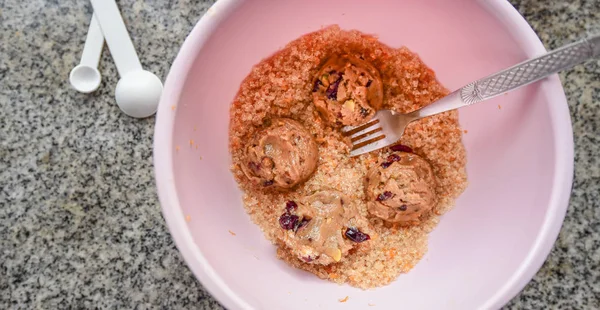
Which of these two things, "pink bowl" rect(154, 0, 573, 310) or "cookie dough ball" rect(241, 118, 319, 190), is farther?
"cookie dough ball" rect(241, 118, 319, 190)

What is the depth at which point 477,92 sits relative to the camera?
1096 millimetres

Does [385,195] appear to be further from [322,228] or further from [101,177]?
[101,177]

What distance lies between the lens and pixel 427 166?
4.20 ft

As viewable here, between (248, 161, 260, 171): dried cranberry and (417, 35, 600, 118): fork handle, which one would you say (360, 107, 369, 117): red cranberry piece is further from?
(248, 161, 260, 171): dried cranberry

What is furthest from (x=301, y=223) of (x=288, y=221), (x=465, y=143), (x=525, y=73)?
(x=525, y=73)

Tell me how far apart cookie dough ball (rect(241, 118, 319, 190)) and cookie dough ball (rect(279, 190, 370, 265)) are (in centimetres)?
7

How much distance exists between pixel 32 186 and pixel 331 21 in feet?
2.76

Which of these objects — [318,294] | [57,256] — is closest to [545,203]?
[318,294]

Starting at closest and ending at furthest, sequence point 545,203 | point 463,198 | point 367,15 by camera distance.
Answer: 1. point 545,203
2. point 367,15
3. point 463,198

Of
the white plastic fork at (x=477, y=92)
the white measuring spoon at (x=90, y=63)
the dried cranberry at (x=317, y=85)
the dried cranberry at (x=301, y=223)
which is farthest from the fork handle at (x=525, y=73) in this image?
the white measuring spoon at (x=90, y=63)

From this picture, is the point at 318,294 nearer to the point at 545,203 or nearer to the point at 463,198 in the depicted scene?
the point at 463,198

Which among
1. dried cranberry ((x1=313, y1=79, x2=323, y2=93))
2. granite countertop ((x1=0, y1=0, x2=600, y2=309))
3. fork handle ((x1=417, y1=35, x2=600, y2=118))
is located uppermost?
fork handle ((x1=417, y1=35, x2=600, y2=118))

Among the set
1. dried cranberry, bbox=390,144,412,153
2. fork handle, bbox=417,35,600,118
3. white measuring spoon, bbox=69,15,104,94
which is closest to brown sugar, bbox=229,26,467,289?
dried cranberry, bbox=390,144,412,153

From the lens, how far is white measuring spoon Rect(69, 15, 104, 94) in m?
1.31
